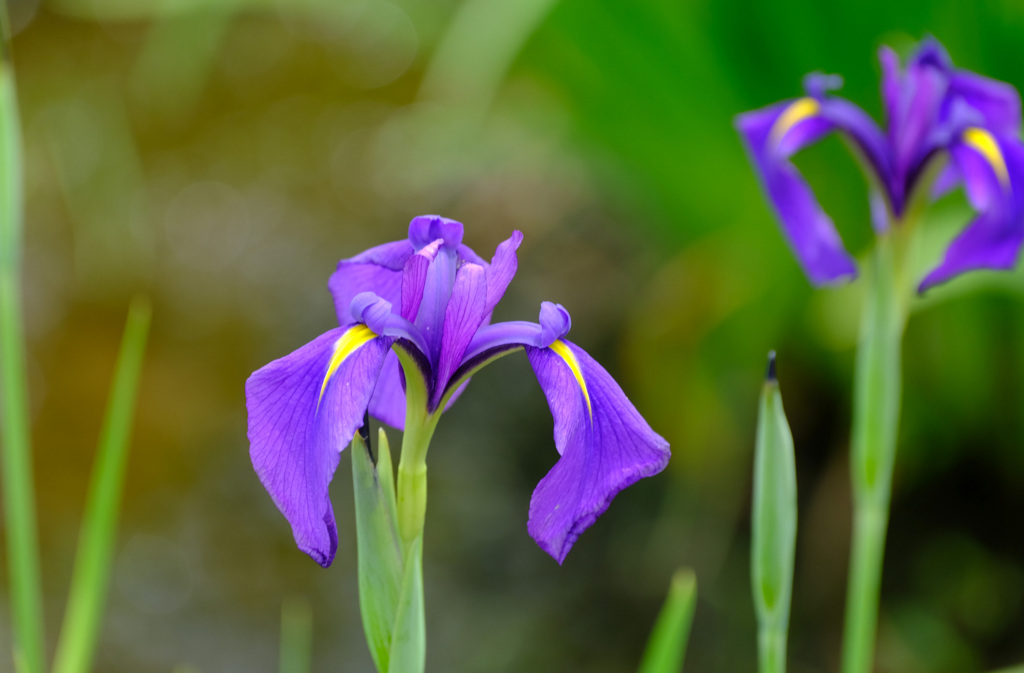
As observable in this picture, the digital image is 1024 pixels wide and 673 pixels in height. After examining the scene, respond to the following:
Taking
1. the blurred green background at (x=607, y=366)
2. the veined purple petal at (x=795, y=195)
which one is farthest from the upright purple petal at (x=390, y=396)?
the blurred green background at (x=607, y=366)

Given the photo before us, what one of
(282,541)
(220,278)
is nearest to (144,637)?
(282,541)

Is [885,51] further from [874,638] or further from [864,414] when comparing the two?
[874,638]

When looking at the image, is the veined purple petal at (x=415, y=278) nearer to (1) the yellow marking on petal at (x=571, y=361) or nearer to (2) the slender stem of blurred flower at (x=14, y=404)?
(1) the yellow marking on petal at (x=571, y=361)

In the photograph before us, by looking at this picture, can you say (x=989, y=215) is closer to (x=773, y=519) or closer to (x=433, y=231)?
(x=773, y=519)

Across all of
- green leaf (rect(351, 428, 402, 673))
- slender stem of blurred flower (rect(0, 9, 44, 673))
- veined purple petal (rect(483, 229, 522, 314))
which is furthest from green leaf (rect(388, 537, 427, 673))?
slender stem of blurred flower (rect(0, 9, 44, 673))

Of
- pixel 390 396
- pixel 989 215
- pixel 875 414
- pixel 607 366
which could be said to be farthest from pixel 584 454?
pixel 607 366

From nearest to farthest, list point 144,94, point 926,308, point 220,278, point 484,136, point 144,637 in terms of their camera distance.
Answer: point 926,308
point 144,637
point 484,136
point 220,278
point 144,94
